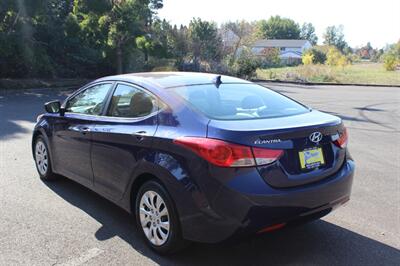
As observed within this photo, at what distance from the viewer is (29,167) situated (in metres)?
6.42

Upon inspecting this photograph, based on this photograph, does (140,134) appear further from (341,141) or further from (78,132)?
(341,141)

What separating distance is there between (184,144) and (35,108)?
11.9 metres

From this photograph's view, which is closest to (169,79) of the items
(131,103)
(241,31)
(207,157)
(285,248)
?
(131,103)

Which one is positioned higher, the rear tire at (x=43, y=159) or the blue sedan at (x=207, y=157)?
the blue sedan at (x=207, y=157)

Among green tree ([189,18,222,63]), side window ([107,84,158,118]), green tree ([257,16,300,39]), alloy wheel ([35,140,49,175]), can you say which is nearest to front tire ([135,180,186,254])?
side window ([107,84,158,118])

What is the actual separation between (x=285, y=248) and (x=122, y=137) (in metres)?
1.84

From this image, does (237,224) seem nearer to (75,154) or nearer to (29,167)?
(75,154)

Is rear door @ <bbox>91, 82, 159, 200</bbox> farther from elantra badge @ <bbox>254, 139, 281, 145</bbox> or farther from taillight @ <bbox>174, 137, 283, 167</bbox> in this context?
elantra badge @ <bbox>254, 139, 281, 145</bbox>

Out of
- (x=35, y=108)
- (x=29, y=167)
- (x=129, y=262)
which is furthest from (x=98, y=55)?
(x=129, y=262)

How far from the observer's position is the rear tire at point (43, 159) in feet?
18.5

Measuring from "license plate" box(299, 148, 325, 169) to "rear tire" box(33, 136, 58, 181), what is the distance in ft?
11.7

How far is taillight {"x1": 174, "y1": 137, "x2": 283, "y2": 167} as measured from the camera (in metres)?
3.12

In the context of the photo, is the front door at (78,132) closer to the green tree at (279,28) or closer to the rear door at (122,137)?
the rear door at (122,137)

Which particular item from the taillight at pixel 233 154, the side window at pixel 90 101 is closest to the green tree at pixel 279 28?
the side window at pixel 90 101
